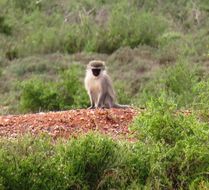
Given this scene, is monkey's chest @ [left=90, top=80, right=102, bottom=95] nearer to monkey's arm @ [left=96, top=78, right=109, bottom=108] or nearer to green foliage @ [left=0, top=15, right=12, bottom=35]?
monkey's arm @ [left=96, top=78, right=109, bottom=108]

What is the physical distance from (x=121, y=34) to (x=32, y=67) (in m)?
4.06

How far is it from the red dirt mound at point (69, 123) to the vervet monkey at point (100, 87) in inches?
58.6

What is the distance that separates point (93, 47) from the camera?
26.7 m

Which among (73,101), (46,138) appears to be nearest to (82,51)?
(73,101)

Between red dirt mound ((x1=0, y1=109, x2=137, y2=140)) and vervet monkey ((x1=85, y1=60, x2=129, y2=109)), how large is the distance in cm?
149

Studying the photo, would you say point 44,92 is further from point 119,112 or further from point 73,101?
point 119,112

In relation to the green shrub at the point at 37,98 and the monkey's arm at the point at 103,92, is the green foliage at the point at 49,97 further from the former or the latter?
the monkey's arm at the point at 103,92

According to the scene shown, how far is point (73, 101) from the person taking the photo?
16297 millimetres

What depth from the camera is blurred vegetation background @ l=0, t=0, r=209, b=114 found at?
54.7ft

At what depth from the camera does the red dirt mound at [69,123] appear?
927 centimetres

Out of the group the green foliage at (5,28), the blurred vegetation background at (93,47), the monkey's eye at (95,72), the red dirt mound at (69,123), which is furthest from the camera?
the green foliage at (5,28)

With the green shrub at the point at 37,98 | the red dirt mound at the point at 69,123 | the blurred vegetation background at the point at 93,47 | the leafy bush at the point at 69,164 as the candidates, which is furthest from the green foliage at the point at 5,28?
the leafy bush at the point at 69,164

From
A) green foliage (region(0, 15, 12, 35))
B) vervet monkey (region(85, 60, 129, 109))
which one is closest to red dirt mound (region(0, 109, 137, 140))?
vervet monkey (region(85, 60, 129, 109))

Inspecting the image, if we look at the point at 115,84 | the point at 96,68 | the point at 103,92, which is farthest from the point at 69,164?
the point at 115,84
